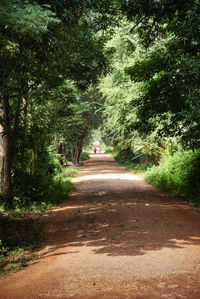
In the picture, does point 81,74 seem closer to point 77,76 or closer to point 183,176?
point 77,76

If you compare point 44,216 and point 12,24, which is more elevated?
point 12,24

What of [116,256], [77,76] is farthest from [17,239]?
[77,76]

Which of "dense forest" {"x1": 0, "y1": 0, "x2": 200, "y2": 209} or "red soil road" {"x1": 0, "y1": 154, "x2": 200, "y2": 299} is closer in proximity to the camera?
"red soil road" {"x1": 0, "y1": 154, "x2": 200, "y2": 299}

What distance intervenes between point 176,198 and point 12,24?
10269 millimetres

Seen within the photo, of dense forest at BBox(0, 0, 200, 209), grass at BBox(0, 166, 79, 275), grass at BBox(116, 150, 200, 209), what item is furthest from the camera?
grass at BBox(116, 150, 200, 209)

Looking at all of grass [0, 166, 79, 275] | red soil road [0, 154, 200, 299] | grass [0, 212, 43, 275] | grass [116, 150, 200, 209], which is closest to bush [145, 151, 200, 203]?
grass [116, 150, 200, 209]

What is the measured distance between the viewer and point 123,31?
659 inches

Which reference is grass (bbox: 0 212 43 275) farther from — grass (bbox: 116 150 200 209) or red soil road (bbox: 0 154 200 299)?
grass (bbox: 116 150 200 209)

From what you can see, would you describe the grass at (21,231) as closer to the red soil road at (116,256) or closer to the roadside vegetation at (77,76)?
the roadside vegetation at (77,76)

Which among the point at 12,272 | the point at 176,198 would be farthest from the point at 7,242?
the point at 176,198

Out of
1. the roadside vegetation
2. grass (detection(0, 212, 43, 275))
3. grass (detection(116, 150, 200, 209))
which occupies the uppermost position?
the roadside vegetation

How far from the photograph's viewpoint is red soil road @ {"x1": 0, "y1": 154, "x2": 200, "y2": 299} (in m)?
4.04

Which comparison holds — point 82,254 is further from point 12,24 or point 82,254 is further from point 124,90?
point 124,90

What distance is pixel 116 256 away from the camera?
5.52 metres
